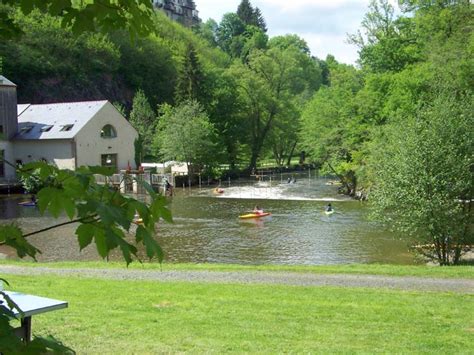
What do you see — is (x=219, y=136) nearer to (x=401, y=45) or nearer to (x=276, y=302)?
(x=401, y=45)

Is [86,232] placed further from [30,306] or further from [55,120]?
[55,120]

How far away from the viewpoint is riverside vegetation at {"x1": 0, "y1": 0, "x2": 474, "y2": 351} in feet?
8.98

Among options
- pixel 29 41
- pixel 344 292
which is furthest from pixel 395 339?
pixel 29 41

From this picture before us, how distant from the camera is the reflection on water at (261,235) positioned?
23281 mm

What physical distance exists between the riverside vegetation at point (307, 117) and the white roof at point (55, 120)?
7.77 metres

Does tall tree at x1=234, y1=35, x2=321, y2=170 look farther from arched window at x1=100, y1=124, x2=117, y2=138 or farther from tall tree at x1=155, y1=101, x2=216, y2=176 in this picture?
arched window at x1=100, y1=124, x2=117, y2=138

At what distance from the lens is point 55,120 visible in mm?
53312

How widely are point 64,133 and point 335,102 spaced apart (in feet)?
82.8

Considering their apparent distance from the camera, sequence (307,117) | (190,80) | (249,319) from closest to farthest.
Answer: (249,319), (307,117), (190,80)

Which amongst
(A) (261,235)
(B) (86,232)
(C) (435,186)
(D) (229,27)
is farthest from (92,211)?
(D) (229,27)

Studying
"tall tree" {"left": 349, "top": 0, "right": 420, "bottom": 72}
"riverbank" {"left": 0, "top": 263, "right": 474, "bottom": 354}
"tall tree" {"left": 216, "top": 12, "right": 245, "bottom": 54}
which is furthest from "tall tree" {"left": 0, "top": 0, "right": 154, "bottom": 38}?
"tall tree" {"left": 216, "top": 12, "right": 245, "bottom": 54}

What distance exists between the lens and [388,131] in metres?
33.5

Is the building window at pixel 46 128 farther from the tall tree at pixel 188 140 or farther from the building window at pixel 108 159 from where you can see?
the tall tree at pixel 188 140

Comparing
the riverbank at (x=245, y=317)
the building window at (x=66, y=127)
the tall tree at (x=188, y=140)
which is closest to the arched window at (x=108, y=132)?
the building window at (x=66, y=127)
